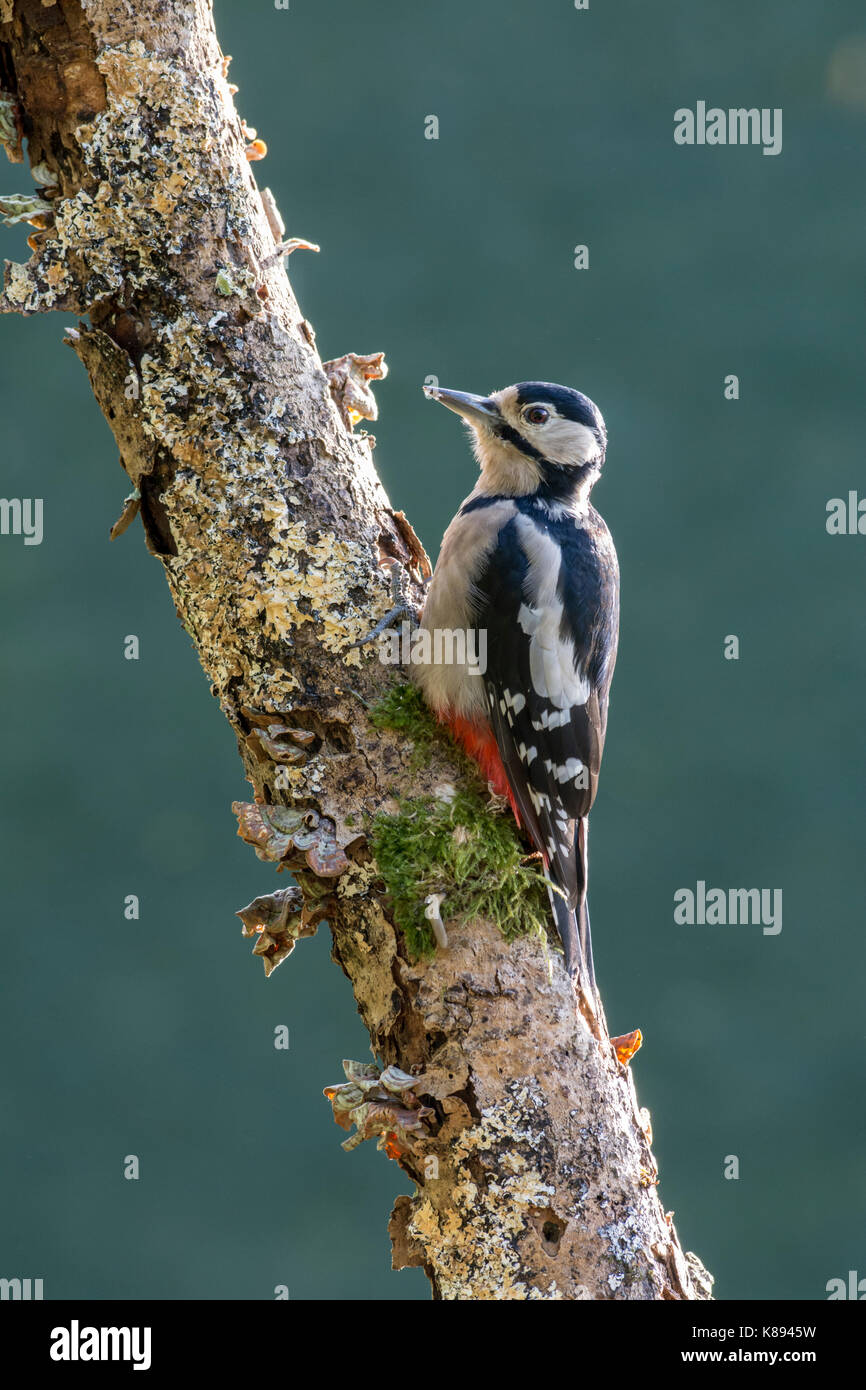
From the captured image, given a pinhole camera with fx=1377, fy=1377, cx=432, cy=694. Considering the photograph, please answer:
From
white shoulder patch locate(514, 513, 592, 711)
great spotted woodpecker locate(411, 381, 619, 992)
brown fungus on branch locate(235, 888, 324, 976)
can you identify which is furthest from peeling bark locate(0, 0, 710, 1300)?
white shoulder patch locate(514, 513, 592, 711)

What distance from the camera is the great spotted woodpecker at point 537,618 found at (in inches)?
79.6

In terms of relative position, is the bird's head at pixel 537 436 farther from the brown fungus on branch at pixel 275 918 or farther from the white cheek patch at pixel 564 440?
the brown fungus on branch at pixel 275 918

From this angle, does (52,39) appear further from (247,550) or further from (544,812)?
(544,812)

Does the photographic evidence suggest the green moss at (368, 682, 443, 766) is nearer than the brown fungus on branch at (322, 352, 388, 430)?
Yes

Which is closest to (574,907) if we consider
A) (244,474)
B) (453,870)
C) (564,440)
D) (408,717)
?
(453,870)

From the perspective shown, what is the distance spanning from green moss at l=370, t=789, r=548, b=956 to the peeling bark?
0.9 inches

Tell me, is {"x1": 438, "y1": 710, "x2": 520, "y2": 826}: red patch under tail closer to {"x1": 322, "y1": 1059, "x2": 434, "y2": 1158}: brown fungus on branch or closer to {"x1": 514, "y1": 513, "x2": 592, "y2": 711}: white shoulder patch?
{"x1": 514, "y1": 513, "x2": 592, "y2": 711}: white shoulder patch

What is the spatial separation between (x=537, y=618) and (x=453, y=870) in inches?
23.0

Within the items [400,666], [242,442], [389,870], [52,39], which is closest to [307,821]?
[389,870]

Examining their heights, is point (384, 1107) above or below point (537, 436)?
below

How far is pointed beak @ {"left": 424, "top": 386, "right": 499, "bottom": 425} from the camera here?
96.7 inches

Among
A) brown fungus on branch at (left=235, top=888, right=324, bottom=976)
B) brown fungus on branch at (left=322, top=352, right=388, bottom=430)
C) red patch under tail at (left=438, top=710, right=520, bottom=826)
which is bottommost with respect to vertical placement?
brown fungus on branch at (left=235, top=888, right=324, bottom=976)

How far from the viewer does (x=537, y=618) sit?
7.43ft

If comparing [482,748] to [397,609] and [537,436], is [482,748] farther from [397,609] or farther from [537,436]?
[537,436]
